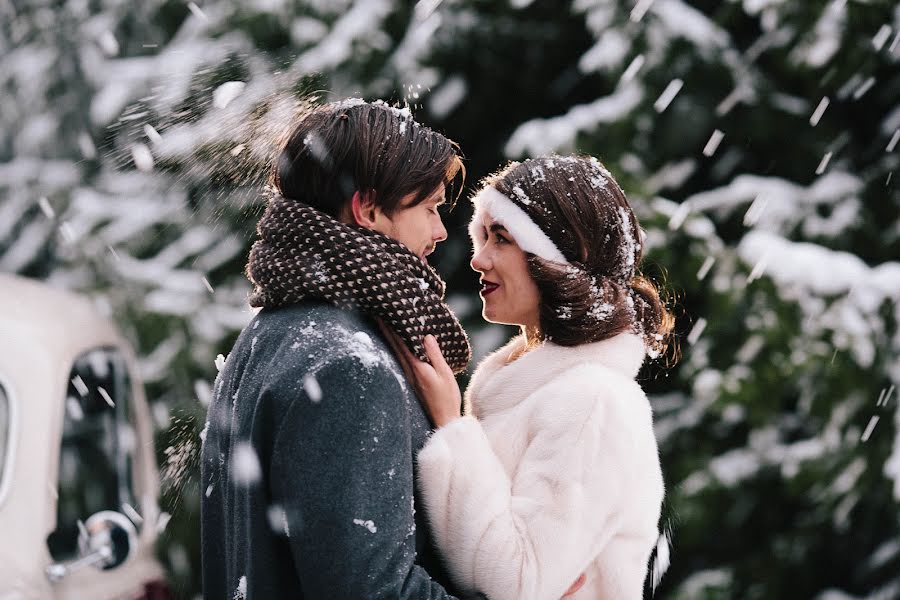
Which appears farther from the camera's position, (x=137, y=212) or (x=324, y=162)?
(x=137, y=212)

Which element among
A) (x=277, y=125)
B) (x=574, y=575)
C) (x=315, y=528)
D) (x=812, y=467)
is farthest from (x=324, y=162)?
(x=812, y=467)

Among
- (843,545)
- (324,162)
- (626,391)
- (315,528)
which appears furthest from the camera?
(843,545)

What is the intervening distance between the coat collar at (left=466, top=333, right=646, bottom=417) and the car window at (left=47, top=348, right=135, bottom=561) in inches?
71.8

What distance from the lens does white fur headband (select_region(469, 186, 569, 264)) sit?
2.15m

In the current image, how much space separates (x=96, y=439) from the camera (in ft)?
12.1


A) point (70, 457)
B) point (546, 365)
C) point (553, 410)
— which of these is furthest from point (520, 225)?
point (70, 457)

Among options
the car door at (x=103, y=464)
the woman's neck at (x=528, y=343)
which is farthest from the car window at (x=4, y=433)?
the woman's neck at (x=528, y=343)

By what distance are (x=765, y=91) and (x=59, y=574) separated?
2905mm

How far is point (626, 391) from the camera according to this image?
194cm

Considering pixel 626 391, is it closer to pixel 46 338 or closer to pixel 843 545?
pixel 843 545

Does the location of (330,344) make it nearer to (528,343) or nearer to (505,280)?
(505,280)

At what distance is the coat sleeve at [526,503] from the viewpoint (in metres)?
1.70

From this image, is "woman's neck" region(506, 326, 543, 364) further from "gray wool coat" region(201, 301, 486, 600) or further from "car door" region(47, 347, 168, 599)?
"car door" region(47, 347, 168, 599)

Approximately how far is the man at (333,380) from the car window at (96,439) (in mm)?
1660
